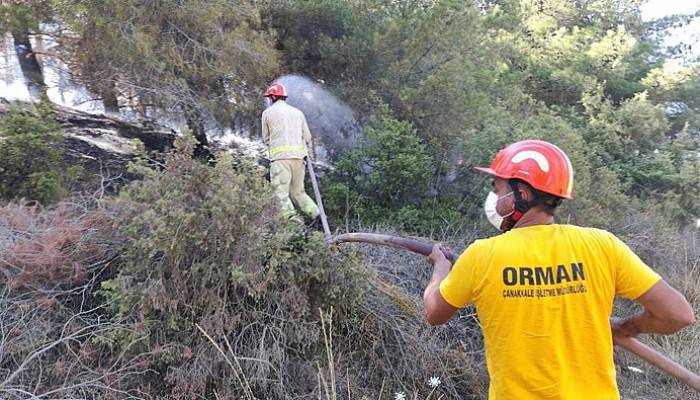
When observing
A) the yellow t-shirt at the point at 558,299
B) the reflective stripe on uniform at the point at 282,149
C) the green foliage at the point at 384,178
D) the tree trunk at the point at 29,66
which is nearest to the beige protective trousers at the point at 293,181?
the reflective stripe on uniform at the point at 282,149

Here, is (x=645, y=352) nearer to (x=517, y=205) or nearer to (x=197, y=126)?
(x=517, y=205)

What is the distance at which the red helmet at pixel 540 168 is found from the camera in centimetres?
219

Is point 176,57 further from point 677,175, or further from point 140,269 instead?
point 677,175

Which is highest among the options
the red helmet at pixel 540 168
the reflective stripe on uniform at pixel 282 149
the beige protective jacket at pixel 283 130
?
the red helmet at pixel 540 168

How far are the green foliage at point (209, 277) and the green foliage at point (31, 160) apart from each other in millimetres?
2237

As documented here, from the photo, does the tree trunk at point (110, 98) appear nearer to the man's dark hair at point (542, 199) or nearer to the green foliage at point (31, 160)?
the green foliage at point (31, 160)

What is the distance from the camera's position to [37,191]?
6289 mm

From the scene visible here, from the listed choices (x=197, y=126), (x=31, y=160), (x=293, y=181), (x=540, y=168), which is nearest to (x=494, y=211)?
(x=540, y=168)

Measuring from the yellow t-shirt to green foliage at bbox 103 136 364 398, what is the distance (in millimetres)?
2517

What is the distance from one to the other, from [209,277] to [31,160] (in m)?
3.50

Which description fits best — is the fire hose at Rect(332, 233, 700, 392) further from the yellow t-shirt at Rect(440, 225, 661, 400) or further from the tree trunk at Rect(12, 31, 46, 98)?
the tree trunk at Rect(12, 31, 46, 98)

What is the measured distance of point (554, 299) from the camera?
6.75 feet

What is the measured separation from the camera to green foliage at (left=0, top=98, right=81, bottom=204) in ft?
20.8

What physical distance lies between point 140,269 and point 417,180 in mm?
4687
